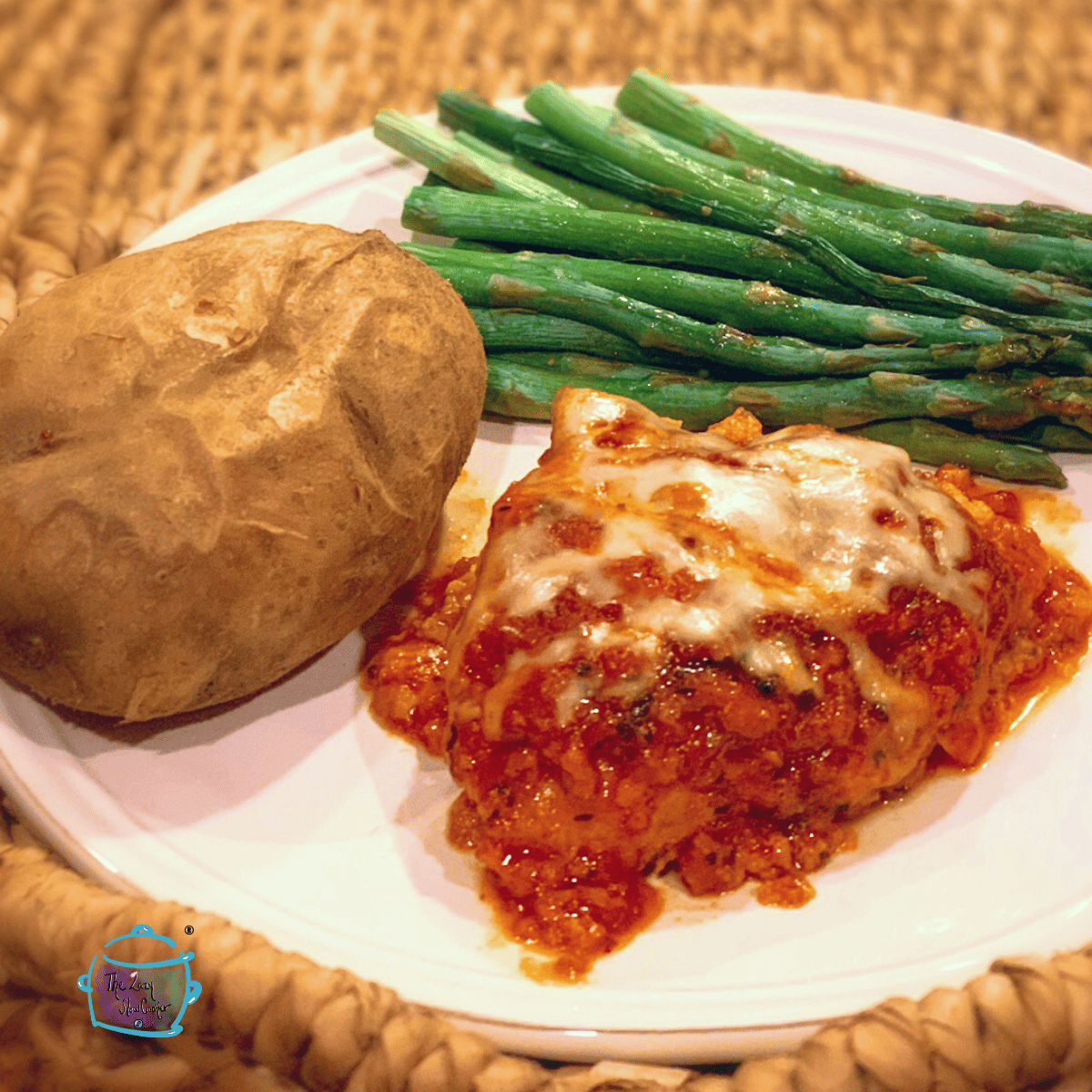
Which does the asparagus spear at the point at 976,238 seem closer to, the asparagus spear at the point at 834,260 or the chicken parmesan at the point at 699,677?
the asparagus spear at the point at 834,260

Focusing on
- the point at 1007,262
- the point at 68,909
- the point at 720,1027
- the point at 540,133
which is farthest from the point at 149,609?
the point at 1007,262

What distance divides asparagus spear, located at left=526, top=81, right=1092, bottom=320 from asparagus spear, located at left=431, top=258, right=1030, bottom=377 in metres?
0.19

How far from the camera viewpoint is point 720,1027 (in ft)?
5.99

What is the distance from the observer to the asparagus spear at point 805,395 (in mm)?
2666

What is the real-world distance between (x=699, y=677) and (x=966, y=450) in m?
1.11

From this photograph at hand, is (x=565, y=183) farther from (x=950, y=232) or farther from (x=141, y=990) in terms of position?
(x=141, y=990)

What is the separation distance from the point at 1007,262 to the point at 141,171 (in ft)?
8.91

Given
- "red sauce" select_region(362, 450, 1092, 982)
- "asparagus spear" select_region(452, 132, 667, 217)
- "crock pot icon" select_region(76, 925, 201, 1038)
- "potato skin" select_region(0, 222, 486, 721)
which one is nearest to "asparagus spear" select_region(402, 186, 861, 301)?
"asparagus spear" select_region(452, 132, 667, 217)

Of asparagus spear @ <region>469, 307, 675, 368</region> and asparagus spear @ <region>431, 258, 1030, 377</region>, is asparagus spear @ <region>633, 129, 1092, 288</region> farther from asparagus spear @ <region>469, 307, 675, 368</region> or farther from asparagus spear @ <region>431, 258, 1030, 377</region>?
asparagus spear @ <region>469, 307, 675, 368</region>

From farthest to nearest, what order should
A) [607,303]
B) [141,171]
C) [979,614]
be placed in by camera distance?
[141,171] → [607,303] → [979,614]

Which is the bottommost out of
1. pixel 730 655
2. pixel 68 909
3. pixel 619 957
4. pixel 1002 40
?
pixel 68 909

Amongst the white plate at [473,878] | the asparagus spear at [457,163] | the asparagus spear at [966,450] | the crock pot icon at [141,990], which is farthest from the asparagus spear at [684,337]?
the crock pot icon at [141,990]

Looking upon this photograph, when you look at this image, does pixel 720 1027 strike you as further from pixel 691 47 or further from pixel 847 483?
pixel 691 47

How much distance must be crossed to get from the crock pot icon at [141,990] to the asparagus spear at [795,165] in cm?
245
